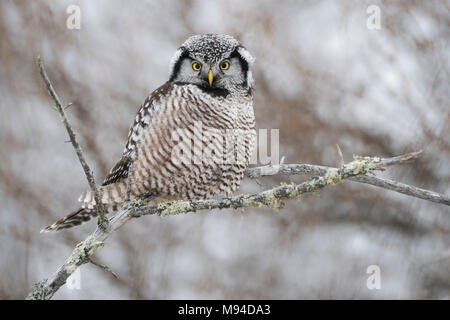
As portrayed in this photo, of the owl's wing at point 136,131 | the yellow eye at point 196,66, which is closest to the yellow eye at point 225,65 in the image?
the yellow eye at point 196,66

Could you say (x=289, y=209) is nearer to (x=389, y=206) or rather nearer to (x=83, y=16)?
(x=389, y=206)

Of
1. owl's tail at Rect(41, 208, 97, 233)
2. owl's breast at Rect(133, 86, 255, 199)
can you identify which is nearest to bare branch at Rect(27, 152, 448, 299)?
owl's breast at Rect(133, 86, 255, 199)

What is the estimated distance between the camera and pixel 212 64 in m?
3.95

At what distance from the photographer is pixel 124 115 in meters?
6.21

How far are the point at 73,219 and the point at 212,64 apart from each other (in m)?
1.65

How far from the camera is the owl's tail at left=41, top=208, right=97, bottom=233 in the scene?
4215mm

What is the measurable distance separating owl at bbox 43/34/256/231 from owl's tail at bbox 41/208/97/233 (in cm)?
1

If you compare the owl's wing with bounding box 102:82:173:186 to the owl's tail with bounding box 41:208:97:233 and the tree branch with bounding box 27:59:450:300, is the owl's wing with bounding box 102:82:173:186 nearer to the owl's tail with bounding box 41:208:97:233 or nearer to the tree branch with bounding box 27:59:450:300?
the owl's tail with bounding box 41:208:97:233

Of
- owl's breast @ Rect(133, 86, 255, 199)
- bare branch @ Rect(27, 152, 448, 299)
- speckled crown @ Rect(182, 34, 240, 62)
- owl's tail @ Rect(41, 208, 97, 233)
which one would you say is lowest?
bare branch @ Rect(27, 152, 448, 299)

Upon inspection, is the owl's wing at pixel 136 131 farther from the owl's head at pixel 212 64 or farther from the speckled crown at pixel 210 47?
the speckled crown at pixel 210 47

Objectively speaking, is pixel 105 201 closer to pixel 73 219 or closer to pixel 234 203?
pixel 73 219
